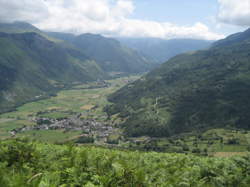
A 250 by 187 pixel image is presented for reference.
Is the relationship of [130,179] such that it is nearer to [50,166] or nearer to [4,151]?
[50,166]

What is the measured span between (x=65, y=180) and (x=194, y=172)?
13.0m

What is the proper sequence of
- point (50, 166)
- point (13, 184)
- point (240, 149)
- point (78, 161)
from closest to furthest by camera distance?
1. point (13, 184)
2. point (78, 161)
3. point (50, 166)
4. point (240, 149)

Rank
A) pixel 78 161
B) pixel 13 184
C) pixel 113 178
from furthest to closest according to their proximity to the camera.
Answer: pixel 78 161 < pixel 113 178 < pixel 13 184

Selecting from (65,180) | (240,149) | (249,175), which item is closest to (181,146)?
(240,149)

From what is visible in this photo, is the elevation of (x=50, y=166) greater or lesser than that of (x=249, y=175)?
greater

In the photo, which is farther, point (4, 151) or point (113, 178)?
point (4, 151)

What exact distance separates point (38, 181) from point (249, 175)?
20.4 meters

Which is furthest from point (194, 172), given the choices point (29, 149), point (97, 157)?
point (29, 149)

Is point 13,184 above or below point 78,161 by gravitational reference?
above

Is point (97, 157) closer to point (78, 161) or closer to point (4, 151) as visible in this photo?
point (78, 161)

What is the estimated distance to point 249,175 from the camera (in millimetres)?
22500

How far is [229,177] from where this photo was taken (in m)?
21.4

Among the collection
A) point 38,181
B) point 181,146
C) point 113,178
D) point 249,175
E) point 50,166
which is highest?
point 38,181

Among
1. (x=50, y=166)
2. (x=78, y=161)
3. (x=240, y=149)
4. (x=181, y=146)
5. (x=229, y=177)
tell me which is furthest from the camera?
(x=181, y=146)
